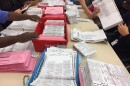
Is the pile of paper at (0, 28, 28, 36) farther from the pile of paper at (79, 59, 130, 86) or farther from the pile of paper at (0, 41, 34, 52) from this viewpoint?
the pile of paper at (79, 59, 130, 86)

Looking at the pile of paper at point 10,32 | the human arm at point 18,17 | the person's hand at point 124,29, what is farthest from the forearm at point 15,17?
the person's hand at point 124,29

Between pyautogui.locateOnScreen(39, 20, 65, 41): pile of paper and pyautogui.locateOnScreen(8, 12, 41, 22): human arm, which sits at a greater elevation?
pyautogui.locateOnScreen(39, 20, 65, 41): pile of paper

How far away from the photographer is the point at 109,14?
183 centimetres

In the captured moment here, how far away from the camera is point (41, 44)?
136 cm

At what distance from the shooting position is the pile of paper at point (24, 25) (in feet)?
5.81

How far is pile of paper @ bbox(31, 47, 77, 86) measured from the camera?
96 centimetres

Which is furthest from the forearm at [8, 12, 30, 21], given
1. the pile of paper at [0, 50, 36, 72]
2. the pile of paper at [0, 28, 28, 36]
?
the pile of paper at [0, 50, 36, 72]

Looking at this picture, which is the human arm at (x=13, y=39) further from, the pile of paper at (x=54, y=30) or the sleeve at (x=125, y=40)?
the sleeve at (x=125, y=40)

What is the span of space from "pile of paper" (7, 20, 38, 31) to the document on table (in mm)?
627

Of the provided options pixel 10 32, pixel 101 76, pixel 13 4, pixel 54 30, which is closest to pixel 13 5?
pixel 13 4

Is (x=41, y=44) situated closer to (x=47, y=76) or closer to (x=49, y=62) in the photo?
(x=49, y=62)

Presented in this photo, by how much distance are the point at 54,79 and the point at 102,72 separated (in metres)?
0.24

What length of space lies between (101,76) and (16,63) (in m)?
0.48

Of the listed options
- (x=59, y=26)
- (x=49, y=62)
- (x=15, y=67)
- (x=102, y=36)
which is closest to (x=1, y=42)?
(x=15, y=67)
